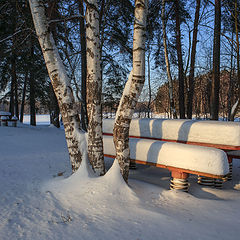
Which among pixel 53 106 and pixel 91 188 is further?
pixel 53 106

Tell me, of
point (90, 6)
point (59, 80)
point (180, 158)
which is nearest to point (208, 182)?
point (180, 158)

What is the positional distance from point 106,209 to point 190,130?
2195mm

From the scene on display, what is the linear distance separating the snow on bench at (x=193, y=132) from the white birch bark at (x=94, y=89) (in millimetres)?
1532

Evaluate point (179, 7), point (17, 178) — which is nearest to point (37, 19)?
point (17, 178)

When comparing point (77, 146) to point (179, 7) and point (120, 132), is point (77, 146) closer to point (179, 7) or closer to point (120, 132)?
point (120, 132)

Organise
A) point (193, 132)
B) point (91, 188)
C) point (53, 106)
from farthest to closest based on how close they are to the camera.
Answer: point (53, 106)
point (193, 132)
point (91, 188)

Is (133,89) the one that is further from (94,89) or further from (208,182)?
(208,182)

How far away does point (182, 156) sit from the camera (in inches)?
119

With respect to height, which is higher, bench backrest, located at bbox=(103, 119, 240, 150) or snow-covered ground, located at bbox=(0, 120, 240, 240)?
bench backrest, located at bbox=(103, 119, 240, 150)

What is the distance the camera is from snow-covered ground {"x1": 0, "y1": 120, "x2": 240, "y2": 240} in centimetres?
191

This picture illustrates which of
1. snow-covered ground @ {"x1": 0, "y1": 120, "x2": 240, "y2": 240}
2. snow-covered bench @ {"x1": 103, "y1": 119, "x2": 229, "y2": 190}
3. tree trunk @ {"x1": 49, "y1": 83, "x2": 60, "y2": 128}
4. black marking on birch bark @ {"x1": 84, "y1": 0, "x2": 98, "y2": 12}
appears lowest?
snow-covered ground @ {"x1": 0, "y1": 120, "x2": 240, "y2": 240}

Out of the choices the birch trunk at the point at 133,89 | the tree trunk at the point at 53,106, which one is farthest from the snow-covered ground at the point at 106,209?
the tree trunk at the point at 53,106

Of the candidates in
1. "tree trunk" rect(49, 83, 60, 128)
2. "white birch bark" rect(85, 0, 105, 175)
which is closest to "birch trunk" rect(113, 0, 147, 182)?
"white birch bark" rect(85, 0, 105, 175)

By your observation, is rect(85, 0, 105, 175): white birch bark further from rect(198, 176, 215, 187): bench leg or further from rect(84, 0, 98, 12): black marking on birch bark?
rect(198, 176, 215, 187): bench leg
